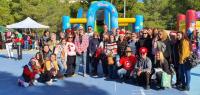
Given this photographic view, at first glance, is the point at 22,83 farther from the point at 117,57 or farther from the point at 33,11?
the point at 33,11

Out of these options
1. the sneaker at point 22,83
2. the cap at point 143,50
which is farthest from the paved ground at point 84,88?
the cap at point 143,50

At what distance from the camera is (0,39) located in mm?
35312

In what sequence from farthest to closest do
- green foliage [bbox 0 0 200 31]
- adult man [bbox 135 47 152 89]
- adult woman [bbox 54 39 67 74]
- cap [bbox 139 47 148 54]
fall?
green foliage [bbox 0 0 200 31] < adult woman [bbox 54 39 67 74] < cap [bbox 139 47 148 54] < adult man [bbox 135 47 152 89]

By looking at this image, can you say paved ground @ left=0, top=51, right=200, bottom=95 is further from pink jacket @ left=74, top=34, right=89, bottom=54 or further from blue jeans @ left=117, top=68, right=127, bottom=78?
pink jacket @ left=74, top=34, right=89, bottom=54

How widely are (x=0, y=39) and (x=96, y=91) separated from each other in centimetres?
2557

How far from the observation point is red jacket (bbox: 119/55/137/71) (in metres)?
12.3

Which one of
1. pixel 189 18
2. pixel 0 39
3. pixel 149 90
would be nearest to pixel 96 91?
pixel 149 90

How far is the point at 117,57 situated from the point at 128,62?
736mm

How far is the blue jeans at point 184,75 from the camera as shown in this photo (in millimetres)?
11102

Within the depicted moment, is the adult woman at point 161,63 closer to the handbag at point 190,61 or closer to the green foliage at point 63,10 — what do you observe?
the handbag at point 190,61

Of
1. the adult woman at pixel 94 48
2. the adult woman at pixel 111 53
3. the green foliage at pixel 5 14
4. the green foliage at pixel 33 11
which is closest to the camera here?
the adult woman at pixel 111 53

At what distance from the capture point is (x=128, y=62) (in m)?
12.4

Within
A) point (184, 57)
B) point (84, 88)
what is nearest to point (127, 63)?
point (84, 88)

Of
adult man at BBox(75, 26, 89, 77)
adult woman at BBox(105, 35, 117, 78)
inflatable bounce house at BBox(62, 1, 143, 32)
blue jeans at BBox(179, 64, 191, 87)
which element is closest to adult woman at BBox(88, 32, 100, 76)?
adult man at BBox(75, 26, 89, 77)
